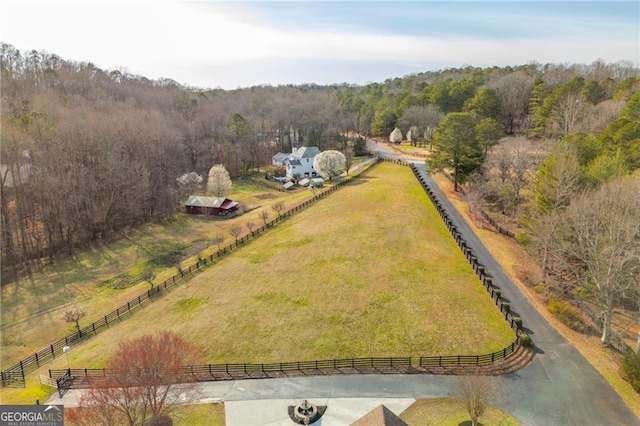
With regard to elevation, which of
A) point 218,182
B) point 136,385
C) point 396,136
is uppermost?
point 396,136

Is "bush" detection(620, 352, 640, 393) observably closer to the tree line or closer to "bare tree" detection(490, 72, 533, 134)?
the tree line

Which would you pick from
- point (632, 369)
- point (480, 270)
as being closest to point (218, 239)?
point (480, 270)

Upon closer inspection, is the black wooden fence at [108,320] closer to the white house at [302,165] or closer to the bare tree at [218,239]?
the bare tree at [218,239]

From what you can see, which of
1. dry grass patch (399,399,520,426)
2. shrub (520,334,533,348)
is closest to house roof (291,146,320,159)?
shrub (520,334,533,348)

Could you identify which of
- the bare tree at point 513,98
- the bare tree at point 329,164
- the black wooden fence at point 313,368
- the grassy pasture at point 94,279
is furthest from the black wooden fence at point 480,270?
the bare tree at point 513,98

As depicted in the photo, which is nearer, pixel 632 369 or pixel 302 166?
pixel 632 369

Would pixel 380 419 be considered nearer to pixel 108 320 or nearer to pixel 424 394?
pixel 424 394
